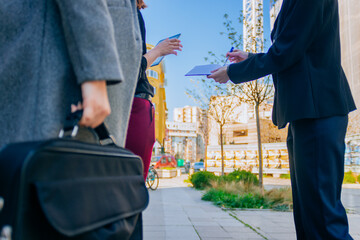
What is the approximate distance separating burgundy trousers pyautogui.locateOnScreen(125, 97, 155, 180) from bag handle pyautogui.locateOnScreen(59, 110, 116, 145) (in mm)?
554

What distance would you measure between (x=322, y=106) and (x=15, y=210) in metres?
1.42

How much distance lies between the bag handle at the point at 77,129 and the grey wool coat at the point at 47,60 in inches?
1.2

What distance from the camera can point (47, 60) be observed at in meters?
0.90

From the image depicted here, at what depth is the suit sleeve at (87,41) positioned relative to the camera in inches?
34.5

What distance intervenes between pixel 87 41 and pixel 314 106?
1164 millimetres

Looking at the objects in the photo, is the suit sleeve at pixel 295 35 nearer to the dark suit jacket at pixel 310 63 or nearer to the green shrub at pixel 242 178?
the dark suit jacket at pixel 310 63

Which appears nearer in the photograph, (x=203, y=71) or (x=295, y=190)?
(x=295, y=190)

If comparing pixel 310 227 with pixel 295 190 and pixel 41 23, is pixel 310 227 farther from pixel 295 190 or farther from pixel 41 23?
pixel 41 23

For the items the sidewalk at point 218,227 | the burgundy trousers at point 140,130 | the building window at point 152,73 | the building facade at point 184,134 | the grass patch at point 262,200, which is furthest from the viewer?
the building facade at point 184,134

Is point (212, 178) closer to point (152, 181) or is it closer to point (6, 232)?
point (152, 181)

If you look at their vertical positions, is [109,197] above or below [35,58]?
below

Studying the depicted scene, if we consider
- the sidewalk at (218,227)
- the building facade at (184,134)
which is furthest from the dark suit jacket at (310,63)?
the building facade at (184,134)

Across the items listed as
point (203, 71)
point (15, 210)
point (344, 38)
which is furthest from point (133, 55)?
point (344, 38)

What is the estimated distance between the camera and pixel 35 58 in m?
0.90
